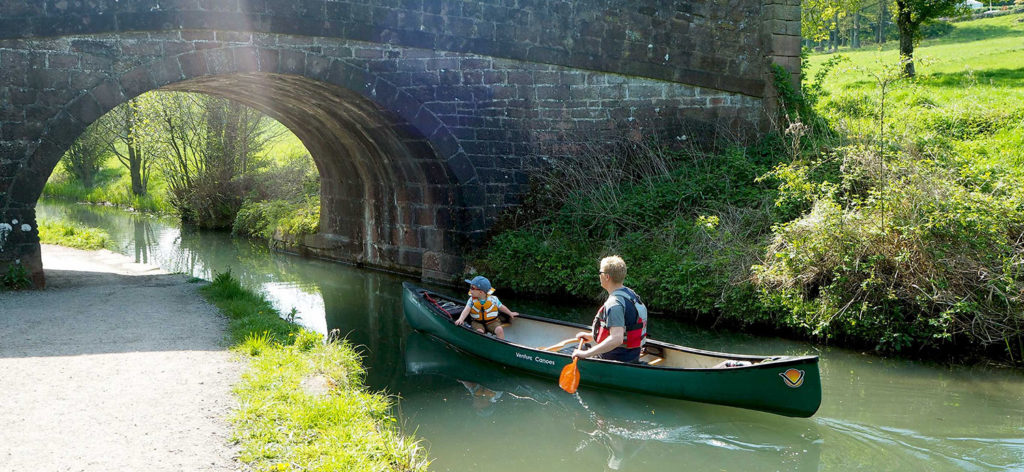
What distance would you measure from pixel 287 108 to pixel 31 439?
9289 millimetres

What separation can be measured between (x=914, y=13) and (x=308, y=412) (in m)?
16.8

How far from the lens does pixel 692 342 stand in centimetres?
891

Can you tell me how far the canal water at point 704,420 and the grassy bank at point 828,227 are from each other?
42 cm

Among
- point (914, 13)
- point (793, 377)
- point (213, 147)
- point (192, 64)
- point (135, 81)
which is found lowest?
point (793, 377)

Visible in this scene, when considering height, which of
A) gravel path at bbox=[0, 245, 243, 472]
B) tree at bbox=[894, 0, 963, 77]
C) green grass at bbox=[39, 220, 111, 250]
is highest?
tree at bbox=[894, 0, 963, 77]

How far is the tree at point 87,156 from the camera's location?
25.5 metres

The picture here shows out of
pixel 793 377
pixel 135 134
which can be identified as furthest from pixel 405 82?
pixel 135 134

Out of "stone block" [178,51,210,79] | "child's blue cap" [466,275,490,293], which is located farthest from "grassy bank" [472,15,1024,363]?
"stone block" [178,51,210,79]

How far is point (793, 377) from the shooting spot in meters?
5.95

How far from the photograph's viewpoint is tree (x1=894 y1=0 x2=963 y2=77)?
17469 millimetres

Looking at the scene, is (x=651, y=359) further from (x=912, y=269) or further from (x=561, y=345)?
(x=912, y=269)

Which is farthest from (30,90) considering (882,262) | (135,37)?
(882,262)

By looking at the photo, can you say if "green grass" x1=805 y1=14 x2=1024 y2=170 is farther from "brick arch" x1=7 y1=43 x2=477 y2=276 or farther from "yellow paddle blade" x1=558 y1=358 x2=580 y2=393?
"brick arch" x1=7 y1=43 x2=477 y2=276

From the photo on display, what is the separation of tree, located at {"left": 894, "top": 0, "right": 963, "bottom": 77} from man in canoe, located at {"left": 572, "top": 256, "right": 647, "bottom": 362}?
526 inches
